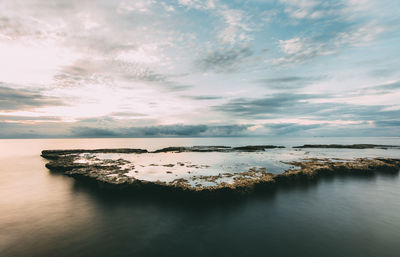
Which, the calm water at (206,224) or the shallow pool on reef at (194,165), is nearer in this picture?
Answer: the calm water at (206,224)

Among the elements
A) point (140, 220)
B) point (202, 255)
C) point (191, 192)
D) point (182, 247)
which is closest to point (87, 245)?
point (140, 220)

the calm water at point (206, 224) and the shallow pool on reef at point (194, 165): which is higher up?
the shallow pool on reef at point (194, 165)

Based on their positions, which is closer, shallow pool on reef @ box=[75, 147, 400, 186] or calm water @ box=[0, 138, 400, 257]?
calm water @ box=[0, 138, 400, 257]

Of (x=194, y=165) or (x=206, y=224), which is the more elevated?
(x=194, y=165)

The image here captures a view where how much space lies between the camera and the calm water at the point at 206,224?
16844 millimetres

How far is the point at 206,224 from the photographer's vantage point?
20.7 metres

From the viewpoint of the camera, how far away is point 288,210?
2452 centimetres

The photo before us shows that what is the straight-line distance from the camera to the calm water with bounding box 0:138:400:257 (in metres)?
16.8

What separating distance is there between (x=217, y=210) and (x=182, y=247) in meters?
7.67

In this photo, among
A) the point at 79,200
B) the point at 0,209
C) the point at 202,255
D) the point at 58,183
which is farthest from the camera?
the point at 58,183

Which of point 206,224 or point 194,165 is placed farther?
point 194,165

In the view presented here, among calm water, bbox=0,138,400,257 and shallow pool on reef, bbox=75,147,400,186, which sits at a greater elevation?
shallow pool on reef, bbox=75,147,400,186

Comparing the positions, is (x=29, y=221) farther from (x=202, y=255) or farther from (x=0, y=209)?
(x=202, y=255)

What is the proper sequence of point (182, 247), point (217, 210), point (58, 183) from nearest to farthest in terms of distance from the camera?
point (182, 247) → point (217, 210) → point (58, 183)
